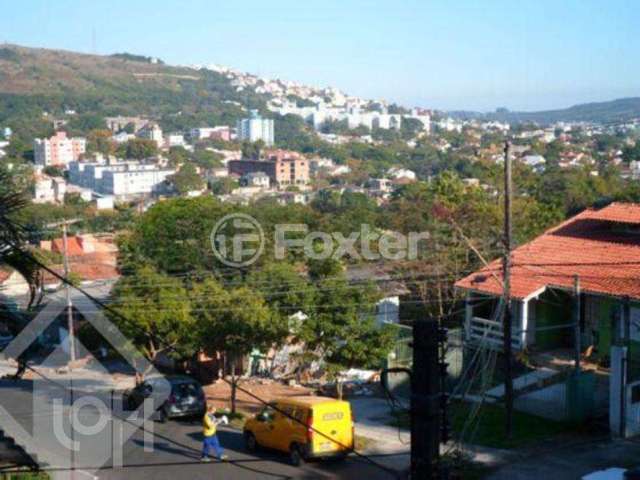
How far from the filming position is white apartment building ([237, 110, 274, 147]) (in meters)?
176

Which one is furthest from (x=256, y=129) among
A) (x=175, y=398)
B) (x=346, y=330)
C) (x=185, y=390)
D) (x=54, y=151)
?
(x=175, y=398)

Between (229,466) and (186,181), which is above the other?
(186,181)

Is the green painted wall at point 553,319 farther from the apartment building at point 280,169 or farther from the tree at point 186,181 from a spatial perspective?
the apartment building at point 280,169

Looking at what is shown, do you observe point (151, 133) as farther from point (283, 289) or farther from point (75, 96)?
point (283, 289)

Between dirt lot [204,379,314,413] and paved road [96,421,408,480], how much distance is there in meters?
3.05

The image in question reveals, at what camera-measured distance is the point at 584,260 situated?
15648 mm

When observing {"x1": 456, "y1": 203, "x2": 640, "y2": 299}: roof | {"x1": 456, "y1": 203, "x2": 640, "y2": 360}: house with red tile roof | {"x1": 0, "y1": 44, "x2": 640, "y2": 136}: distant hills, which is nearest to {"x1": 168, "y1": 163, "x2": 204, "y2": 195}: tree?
{"x1": 0, "y1": 44, "x2": 640, "y2": 136}: distant hills

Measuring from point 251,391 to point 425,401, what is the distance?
40.5 feet

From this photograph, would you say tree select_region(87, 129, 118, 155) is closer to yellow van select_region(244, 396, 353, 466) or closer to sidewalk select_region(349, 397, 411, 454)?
sidewalk select_region(349, 397, 411, 454)

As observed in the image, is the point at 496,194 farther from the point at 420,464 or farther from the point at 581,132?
the point at 581,132

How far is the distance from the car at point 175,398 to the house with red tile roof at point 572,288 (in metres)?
4.84

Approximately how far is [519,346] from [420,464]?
11347 mm

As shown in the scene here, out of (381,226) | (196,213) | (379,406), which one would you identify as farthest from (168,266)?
(379,406)

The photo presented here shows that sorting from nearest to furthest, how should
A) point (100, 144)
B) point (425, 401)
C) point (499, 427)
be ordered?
point (425, 401)
point (499, 427)
point (100, 144)
